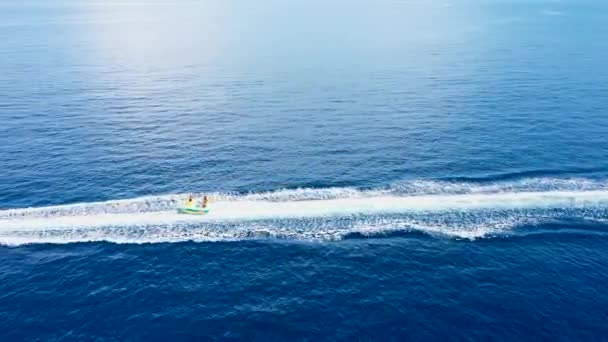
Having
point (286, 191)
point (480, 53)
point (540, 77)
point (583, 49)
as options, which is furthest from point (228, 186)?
point (583, 49)

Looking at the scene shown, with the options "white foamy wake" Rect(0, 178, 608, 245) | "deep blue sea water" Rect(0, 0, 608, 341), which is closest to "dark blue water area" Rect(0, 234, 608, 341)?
"deep blue sea water" Rect(0, 0, 608, 341)

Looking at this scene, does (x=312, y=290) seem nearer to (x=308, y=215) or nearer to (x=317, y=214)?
(x=308, y=215)

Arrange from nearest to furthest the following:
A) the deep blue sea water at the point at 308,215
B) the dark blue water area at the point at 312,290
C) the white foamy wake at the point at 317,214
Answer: the dark blue water area at the point at 312,290 → the deep blue sea water at the point at 308,215 → the white foamy wake at the point at 317,214

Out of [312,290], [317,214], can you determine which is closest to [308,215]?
[317,214]

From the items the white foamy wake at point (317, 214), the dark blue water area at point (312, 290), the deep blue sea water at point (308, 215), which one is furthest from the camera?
the white foamy wake at point (317, 214)

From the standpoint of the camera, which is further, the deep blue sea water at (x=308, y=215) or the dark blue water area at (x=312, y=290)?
the deep blue sea water at (x=308, y=215)

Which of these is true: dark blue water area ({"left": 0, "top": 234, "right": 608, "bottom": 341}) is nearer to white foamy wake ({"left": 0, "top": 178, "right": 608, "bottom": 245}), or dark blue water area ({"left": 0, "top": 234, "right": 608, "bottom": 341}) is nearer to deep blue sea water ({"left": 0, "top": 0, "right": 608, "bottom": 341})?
deep blue sea water ({"left": 0, "top": 0, "right": 608, "bottom": 341})

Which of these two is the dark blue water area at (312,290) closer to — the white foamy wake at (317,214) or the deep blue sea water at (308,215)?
the deep blue sea water at (308,215)

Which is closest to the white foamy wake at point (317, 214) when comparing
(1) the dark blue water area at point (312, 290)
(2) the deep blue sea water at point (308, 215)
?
(2) the deep blue sea water at point (308, 215)
